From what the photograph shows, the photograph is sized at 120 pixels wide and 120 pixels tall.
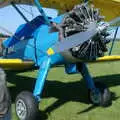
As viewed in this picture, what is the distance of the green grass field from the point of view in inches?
258

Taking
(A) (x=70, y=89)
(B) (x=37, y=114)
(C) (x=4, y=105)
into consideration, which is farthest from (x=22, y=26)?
(C) (x=4, y=105)

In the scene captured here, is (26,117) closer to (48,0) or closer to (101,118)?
(101,118)

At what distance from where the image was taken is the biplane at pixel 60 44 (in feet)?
20.6

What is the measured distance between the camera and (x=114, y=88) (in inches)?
356

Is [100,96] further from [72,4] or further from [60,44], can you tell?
[72,4]

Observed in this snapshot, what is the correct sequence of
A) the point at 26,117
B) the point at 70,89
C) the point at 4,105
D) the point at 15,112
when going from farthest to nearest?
the point at 70,89 → the point at 15,112 → the point at 26,117 → the point at 4,105

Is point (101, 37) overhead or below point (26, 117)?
overhead

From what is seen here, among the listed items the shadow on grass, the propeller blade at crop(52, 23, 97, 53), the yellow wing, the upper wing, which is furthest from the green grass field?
the upper wing

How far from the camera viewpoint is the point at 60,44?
21.3 feet

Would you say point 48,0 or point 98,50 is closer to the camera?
point 98,50

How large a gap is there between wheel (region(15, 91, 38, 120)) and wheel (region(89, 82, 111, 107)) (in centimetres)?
169

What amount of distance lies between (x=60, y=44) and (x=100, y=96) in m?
1.54

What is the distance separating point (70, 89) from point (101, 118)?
2.64 metres

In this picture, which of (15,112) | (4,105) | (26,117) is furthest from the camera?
(15,112)
